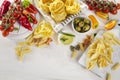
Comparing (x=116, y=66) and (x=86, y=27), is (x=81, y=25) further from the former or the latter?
(x=116, y=66)

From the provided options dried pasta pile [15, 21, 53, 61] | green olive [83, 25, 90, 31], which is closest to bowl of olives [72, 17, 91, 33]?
green olive [83, 25, 90, 31]

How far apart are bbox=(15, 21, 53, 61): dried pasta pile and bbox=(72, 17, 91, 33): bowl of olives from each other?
10cm

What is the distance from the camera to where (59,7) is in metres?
1.14

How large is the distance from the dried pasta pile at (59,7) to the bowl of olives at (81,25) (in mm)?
38

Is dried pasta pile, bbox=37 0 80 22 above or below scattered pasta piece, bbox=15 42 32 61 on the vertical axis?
above

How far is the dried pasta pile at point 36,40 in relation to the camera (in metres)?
1.14

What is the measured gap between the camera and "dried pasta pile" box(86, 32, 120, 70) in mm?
1143

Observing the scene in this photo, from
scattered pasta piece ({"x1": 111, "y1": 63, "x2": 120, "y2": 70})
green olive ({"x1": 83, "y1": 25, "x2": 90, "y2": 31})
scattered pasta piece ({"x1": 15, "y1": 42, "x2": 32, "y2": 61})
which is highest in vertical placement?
green olive ({"x1": 83, "y1": 25, "x2": 90, "y2": 31})

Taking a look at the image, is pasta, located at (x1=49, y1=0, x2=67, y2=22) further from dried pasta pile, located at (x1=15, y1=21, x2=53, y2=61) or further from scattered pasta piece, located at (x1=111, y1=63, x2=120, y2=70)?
scattered pasta piece, located at (x1=111, y1=63, x2=120, y2=70)

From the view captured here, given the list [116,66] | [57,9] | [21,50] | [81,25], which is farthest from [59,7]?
[116,66]

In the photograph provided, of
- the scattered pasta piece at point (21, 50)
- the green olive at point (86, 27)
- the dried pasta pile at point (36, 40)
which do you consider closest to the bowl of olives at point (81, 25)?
the green olive at point (86, 27)

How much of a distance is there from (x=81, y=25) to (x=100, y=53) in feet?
0.46

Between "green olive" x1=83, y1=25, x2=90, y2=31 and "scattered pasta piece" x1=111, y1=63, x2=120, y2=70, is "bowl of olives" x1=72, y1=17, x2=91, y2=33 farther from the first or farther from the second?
"scattered pasta piece" x1=111, y1=63, x2=120, y2=70

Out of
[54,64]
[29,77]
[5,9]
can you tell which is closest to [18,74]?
[29,77]
